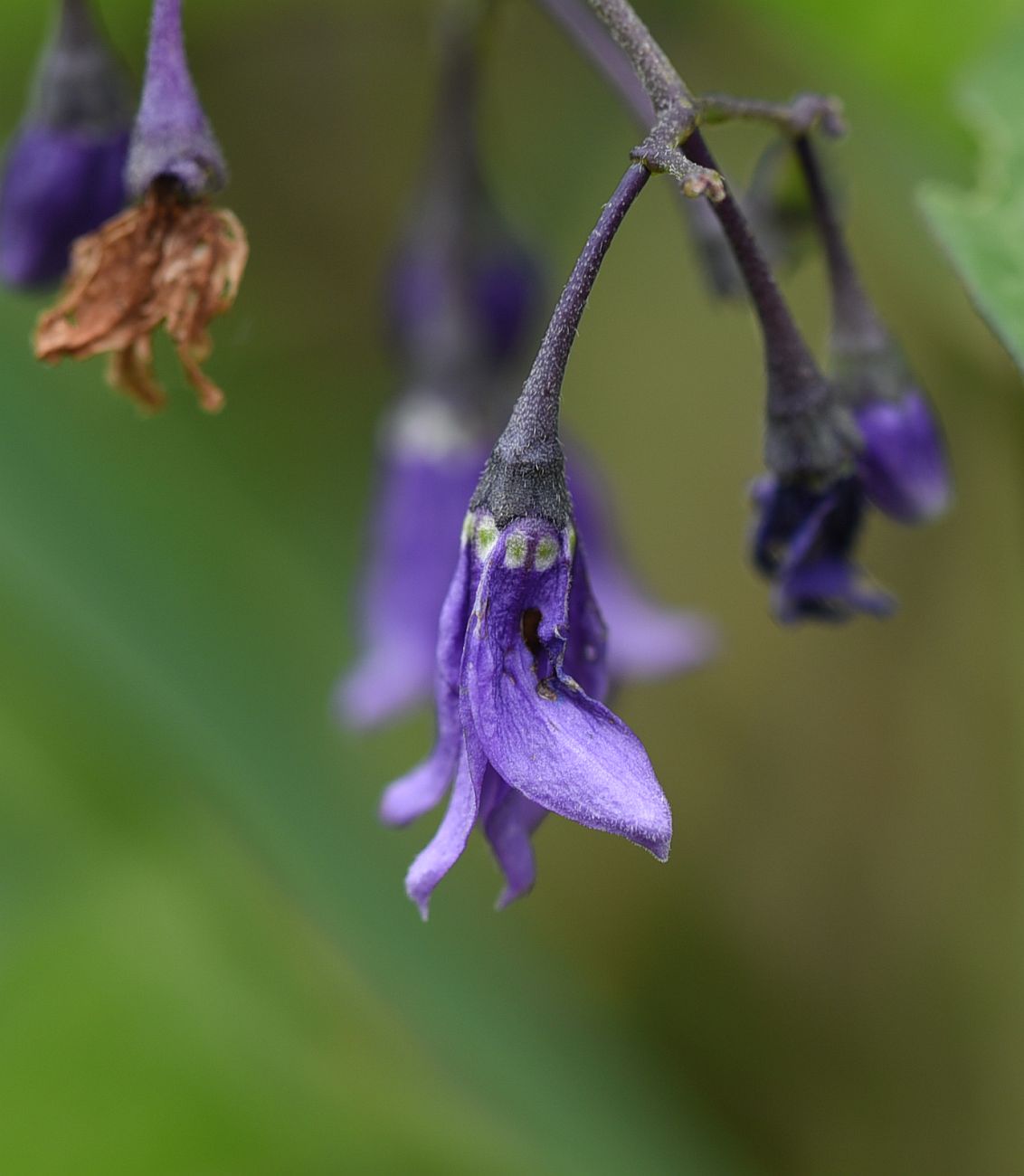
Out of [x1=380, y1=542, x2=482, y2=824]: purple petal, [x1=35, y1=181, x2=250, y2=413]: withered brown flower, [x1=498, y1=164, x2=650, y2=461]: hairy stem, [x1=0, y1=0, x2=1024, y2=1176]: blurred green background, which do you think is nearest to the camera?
[x1=498, y1=164, x2=650, y2=461]: hairy stem

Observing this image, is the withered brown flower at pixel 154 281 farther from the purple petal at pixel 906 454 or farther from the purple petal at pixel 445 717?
the purple petal at pixel 906 454

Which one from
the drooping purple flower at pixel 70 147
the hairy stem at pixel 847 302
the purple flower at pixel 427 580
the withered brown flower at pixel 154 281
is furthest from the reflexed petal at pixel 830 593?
the drooping purple flower at pixel 70 147

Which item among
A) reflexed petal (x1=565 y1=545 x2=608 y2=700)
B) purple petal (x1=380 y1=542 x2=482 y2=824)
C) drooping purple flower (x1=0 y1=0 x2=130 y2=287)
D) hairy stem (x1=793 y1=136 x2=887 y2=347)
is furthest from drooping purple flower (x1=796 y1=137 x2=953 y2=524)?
drooping purple flower (x1=0 y1=0 x2=130 y2=287)

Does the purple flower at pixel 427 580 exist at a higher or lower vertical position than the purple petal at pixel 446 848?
higher

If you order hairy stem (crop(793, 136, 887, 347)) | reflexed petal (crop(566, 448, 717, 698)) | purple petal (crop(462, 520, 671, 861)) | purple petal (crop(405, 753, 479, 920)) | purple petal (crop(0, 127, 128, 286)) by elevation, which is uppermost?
A: purple petal (crop(0, 127, 128, 286))

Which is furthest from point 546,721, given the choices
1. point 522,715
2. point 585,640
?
point 585,640

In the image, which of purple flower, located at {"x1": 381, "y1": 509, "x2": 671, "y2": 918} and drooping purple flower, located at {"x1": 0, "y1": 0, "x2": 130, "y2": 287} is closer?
purple flower, located at {"x1": 381, "y1": 509, "x2": 671, "y2": 918}

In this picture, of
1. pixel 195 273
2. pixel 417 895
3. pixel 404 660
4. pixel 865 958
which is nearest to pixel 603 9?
pixel 195 273

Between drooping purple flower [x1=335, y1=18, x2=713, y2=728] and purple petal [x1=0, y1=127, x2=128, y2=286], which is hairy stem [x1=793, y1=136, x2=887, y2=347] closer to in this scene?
drooping purple flower [x1=335, y1=18, x2=713, y2=728]
